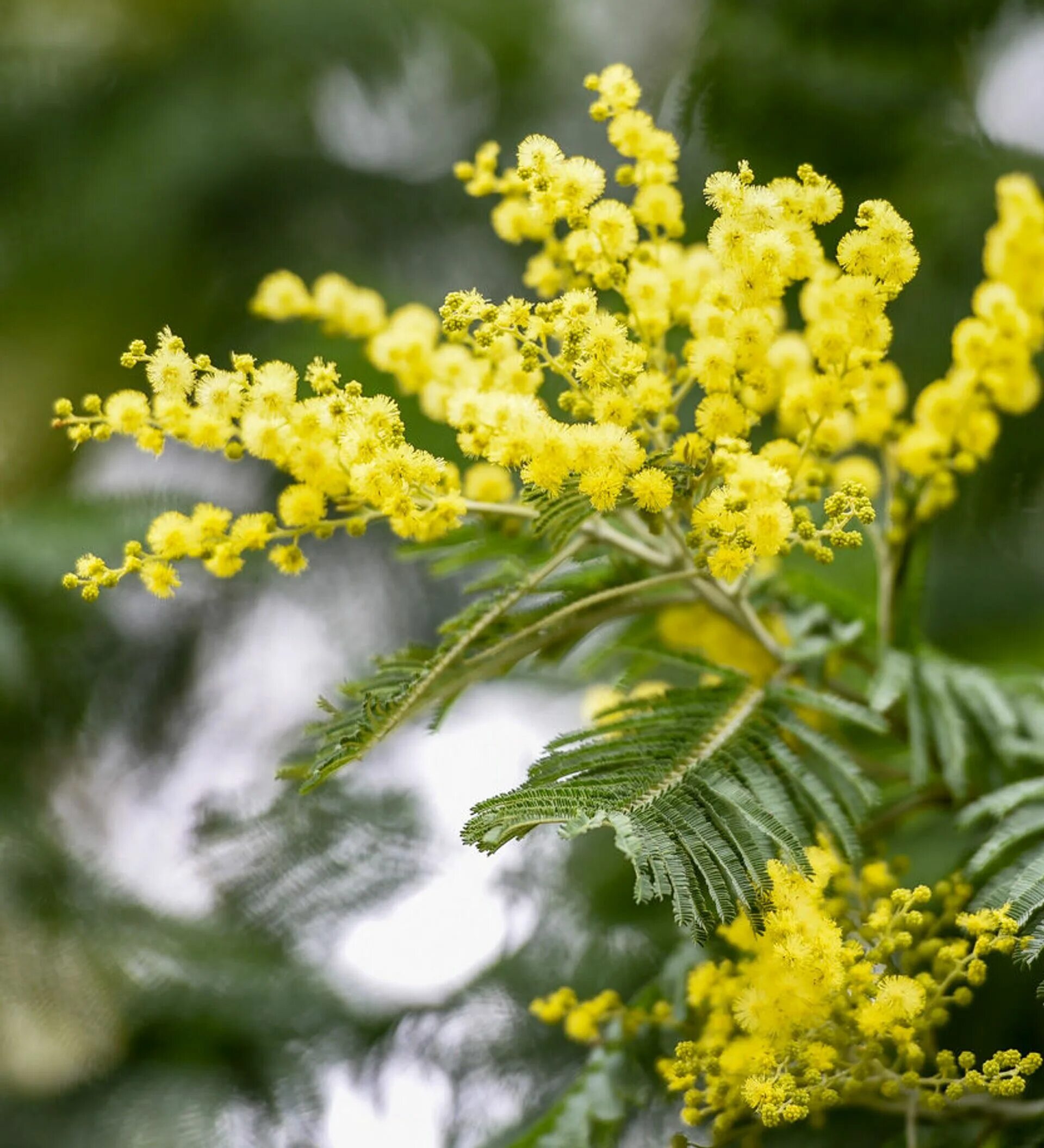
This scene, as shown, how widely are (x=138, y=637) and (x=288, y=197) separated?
0.64 meters

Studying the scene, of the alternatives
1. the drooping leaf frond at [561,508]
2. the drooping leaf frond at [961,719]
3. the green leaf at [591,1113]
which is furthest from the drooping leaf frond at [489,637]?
the green leaf at [591,1113]

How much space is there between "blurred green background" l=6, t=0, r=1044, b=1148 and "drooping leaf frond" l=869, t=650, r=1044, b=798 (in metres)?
0.10

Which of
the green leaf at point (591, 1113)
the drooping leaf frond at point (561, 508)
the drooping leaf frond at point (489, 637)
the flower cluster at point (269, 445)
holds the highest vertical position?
the flower cluster at point (269, 445)

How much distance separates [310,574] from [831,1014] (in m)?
0.87

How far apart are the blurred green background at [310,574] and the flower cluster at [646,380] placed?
0.86 ft

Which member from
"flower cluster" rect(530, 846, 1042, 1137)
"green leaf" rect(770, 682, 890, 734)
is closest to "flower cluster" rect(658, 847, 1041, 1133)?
"flower cluster" rect(530, 846, 1042, 1137)

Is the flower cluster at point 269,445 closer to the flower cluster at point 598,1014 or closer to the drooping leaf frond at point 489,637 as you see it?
the drooping leaf frond at point 489,637

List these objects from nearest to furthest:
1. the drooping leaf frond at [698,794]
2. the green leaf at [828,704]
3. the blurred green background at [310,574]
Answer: the drooping leaf frond at [698,794]
the green leaf at [828,704]
the blurred green background at [310,574]

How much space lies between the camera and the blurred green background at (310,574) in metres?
0.98

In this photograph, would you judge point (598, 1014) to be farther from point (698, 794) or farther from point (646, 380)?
point (646, 380)

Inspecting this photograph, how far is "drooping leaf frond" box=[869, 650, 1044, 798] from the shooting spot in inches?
27.7

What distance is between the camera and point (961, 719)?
732 millimetres

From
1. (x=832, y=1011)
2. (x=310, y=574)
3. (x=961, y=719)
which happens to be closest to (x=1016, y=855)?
(x=961, y=719)

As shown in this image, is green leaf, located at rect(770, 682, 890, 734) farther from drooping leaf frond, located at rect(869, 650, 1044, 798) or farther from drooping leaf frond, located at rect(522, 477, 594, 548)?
drooping leaf frond, located at rect(522, 477, 594, 548)
